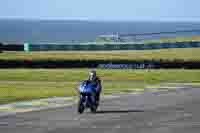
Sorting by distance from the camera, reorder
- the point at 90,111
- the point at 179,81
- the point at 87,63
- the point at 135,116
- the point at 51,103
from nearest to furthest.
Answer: the point at 135,116 < the point at 90,111 < the point at 51,103 < the point at 179,81 < the point at 87,63

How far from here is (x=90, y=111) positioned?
Answer: 3111cm

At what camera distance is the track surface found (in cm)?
2418

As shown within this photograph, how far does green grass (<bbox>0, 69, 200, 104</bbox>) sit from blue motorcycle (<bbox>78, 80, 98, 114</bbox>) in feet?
44.0

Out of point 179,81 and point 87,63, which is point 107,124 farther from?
point 87,63

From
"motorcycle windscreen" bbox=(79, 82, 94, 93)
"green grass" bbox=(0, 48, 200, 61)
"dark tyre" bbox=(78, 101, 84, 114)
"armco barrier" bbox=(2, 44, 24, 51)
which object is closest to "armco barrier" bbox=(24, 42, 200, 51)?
"armco barrier" bbox=(2, 44, 24, 51)

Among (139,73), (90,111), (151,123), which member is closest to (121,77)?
(139,73)

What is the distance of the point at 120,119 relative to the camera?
90.5 feet

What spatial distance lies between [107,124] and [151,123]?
5.65 feet

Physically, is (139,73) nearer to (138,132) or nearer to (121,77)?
(121,77)

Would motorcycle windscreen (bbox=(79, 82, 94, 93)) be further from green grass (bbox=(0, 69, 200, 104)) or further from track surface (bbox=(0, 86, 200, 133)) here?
green grass (bbox=(0, 69, 200, 104))

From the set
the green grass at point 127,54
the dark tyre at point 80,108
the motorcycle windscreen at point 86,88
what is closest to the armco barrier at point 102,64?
the green grass at point 127,54

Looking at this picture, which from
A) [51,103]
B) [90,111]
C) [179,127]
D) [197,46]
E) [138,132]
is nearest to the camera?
[138,132]

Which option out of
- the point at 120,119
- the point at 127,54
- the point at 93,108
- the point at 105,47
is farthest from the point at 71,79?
the point at 105,47

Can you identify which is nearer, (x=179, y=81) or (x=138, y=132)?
(x=138, y=132)
